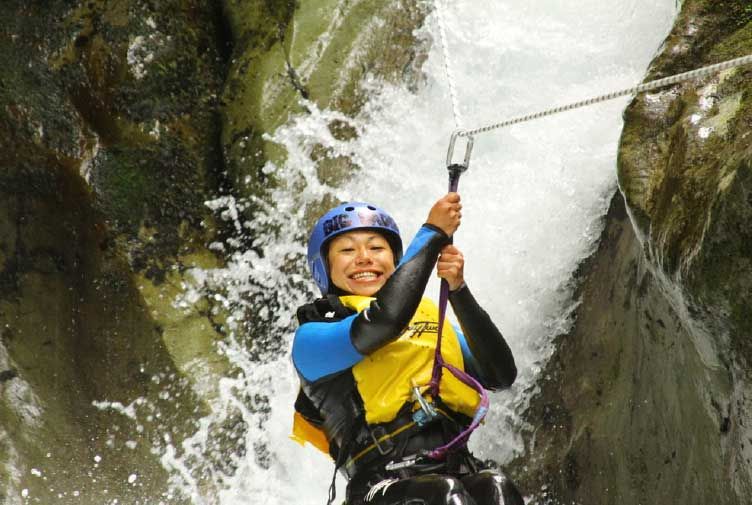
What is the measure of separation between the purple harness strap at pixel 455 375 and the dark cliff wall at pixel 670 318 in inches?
30.6

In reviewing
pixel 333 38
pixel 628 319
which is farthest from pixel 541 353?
pixel 333 38

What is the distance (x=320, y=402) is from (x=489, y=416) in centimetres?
176

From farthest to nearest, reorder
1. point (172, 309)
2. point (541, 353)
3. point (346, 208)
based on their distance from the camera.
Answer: point (172, 309) → point (541, 353) → point (346, 208)

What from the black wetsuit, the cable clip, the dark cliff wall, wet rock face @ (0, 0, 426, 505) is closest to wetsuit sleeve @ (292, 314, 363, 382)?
the black wetsuit

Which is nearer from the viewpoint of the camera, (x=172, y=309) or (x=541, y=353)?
(x=541, y=353)

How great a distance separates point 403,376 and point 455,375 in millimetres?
215

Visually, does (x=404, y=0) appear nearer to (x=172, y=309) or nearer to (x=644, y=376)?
(x=172, y=309)

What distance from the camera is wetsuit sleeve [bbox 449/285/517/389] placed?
320cm

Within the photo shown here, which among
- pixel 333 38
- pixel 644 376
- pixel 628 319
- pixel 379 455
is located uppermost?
pixel 333 38

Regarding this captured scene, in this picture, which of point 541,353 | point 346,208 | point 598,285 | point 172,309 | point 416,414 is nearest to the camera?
point 416,414

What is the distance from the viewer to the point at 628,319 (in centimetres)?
381

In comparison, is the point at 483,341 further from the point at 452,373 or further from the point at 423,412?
the point at 423,412

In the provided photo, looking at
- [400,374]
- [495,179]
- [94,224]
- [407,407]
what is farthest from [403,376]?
[94,224]

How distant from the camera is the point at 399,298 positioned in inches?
117
